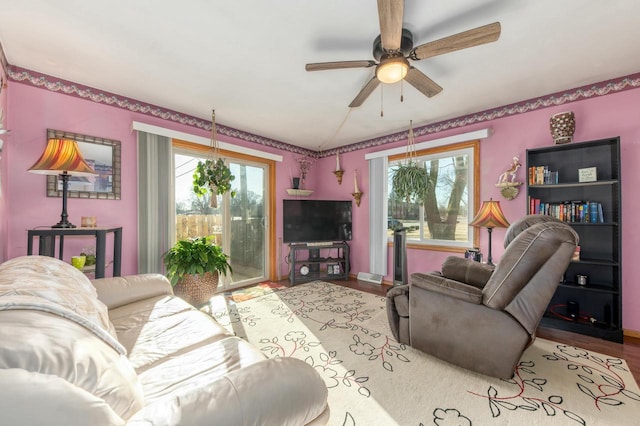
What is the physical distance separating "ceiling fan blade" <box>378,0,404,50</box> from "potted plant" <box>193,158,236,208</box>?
7.97 feet

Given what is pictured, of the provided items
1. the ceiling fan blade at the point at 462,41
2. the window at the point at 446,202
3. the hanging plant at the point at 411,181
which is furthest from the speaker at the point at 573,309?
the ceiling fan blade at the point at 462,41

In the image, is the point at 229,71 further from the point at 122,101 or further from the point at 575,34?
the point at 575,34

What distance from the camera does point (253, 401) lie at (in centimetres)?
76

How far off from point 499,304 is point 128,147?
367cm

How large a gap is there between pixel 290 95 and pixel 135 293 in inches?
87.8

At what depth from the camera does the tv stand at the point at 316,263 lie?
4.34 m

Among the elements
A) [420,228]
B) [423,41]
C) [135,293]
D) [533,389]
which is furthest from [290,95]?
[533,389]

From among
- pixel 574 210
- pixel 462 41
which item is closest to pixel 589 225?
pixel 574 210

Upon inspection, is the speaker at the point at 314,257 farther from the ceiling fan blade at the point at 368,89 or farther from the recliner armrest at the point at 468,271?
the ceiling fan blade at the point at 368,89

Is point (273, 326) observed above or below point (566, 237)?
below

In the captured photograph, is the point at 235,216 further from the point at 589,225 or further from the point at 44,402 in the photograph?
the point at 589,225

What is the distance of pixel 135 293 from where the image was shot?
6.25 feet

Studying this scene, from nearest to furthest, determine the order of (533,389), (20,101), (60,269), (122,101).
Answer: (60,269) → (533,389) → (20,101) → (122,101)

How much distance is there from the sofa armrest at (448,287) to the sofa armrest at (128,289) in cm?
191
